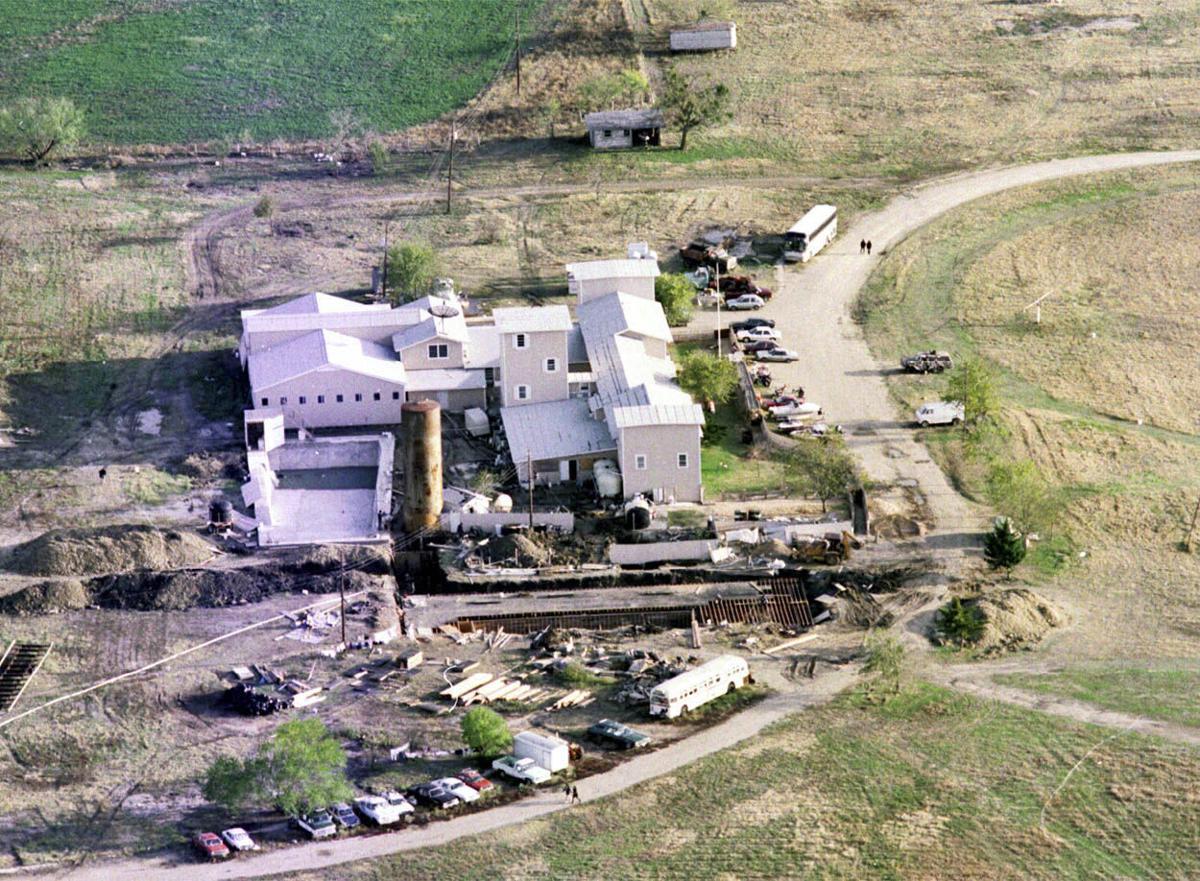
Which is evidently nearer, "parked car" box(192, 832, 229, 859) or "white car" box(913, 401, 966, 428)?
"parked car" box(192, 832, 229, 859)

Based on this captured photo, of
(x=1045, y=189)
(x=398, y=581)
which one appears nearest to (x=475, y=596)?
(x=398, y=581)

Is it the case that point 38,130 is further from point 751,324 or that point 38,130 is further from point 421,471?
point 421,471

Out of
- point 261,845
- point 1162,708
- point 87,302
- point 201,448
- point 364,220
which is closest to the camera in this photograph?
point 261,845

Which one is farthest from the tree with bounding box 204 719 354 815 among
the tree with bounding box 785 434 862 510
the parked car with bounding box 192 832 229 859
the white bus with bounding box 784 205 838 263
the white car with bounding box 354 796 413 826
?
the white bus with bounding box 784 205 838 263

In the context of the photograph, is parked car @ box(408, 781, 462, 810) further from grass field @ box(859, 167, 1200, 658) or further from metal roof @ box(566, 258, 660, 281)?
metal roof @ box(566, 258, 660, 281)

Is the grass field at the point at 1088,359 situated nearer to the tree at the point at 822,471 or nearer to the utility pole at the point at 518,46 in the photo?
the tree at the point at 822,471

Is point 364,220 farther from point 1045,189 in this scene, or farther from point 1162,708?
point 1162,708

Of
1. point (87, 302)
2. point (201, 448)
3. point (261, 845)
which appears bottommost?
point (261, 845)

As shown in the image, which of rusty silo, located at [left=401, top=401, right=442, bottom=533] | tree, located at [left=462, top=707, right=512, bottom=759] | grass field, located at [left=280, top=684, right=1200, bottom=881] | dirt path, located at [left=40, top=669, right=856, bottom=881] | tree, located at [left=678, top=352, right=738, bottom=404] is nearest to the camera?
dirt path, located at [left=40, top=669, right=856, bottom=881]
